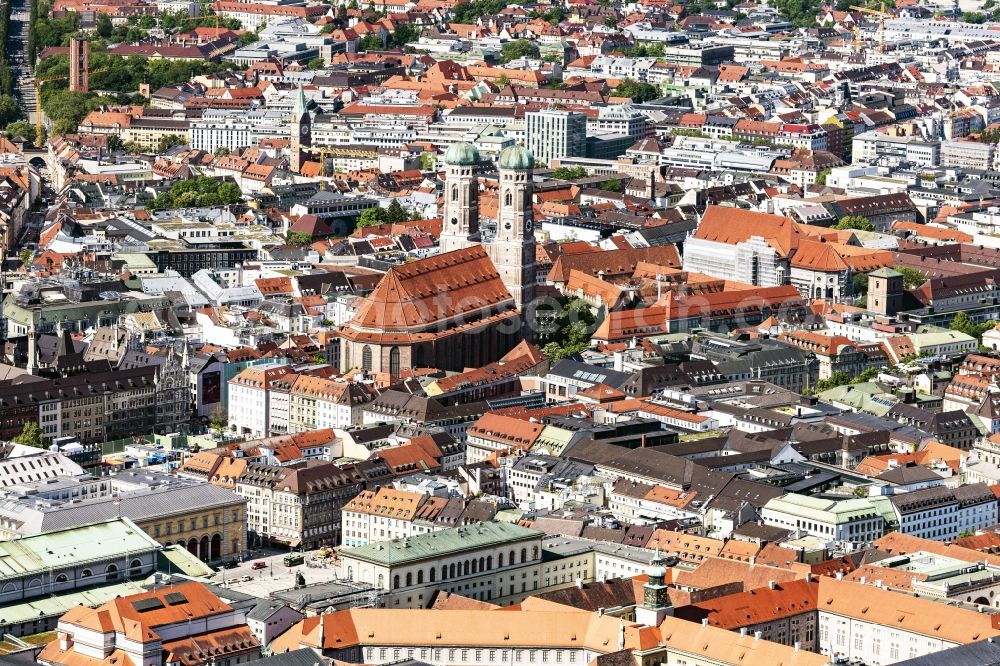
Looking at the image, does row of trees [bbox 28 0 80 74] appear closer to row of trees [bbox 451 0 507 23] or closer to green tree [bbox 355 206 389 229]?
row of trees [bbox 451 0 507 23]

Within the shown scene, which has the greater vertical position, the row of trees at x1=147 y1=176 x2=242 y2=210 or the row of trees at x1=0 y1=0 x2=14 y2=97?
the row of trees at x1=0 y1=0 x2=14 y2=97

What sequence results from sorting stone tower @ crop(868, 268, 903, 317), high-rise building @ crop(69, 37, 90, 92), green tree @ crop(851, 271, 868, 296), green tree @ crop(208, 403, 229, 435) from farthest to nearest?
high-rise building @ crop(69, 37, 90, 92) < green tree @ crop(851, 271, 868, 296) < stone tower @ crop(868, 268, 903, 317) < green tree @ crop(208, 403, 229, 435)

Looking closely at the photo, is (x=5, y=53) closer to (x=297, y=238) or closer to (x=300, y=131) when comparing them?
(x=300, y=131)

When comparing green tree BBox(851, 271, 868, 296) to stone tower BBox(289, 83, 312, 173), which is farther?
stone tower BBox(289, 83, 312, 173)

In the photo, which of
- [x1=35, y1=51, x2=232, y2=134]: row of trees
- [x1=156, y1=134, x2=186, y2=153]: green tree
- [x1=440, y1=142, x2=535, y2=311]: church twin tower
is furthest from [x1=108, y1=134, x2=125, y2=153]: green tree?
[x1=440, y1=142, x2=535, y2=311]: church twin tower

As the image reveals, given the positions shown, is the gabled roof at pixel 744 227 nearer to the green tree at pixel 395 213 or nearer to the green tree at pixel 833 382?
the green tree at pixel 395 213

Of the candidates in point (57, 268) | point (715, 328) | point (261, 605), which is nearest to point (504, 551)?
point (261, 605)

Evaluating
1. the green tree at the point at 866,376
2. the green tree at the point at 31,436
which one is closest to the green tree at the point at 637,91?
the green tree at the point at 866,376

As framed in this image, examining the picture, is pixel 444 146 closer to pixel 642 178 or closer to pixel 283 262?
pixel 642 178
